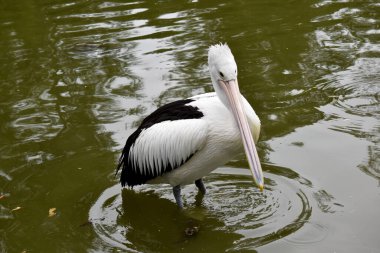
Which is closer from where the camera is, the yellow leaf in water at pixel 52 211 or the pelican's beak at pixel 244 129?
the pelican's beak at pixel 244 129

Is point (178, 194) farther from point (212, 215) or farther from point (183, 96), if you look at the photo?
point (183, 96)

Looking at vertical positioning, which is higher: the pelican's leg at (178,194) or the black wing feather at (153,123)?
the black wing feather at (153,123)

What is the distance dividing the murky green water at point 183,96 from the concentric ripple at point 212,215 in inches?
0.5

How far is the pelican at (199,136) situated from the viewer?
490 centimetres

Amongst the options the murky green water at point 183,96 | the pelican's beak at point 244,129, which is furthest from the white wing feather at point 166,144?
the murky green water at point 183,96

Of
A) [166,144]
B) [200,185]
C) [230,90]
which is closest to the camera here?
[230,90]

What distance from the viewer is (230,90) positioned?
4.94 meters

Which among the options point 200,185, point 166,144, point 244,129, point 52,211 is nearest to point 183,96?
point 200,185

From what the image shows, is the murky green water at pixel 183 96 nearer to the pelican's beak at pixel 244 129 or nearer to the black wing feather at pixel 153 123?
the black wing feather at pixel 153 123

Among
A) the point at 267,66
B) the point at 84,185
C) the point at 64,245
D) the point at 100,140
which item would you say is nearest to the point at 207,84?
the point at 267,66

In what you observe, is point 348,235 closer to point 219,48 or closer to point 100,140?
point 219,48

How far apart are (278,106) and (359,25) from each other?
2.65 metres

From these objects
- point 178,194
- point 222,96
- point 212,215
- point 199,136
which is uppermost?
point 222,96

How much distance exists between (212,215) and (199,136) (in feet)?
2.19
